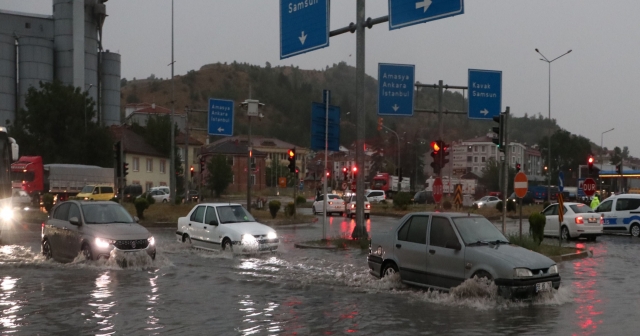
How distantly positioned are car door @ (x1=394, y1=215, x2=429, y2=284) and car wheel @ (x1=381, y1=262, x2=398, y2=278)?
24 cm

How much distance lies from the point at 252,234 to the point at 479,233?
29.9 feet

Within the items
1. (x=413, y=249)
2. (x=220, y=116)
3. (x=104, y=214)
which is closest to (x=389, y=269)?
(x=413, y=249)

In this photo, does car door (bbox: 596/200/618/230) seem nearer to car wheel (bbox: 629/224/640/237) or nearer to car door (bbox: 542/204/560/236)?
car wheel (bbox: 629/224/640/237)

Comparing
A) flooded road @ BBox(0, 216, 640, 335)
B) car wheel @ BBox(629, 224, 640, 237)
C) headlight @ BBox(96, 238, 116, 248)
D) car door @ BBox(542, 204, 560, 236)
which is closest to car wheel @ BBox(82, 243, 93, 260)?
flooded road @ BBox(0, 216, 640, 335)

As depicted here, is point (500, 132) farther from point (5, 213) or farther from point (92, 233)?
point (5, 213)

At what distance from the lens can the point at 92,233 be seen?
55.7 ft

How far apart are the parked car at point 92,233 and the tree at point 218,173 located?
73063 mm

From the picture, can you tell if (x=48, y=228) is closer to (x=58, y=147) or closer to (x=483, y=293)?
(x=483, y=293)

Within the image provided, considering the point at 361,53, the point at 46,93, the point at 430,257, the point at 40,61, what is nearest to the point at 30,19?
the point at 40,61

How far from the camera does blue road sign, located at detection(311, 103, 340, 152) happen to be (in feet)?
84.4

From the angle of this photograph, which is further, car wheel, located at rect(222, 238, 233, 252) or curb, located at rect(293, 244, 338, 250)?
curb, located at rect(293, 244, 338, 250)

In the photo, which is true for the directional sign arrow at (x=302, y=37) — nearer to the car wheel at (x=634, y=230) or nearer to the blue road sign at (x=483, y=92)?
the blue road sign at (x=483, y=92)

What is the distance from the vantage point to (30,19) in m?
87.3

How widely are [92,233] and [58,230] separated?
1738mm
